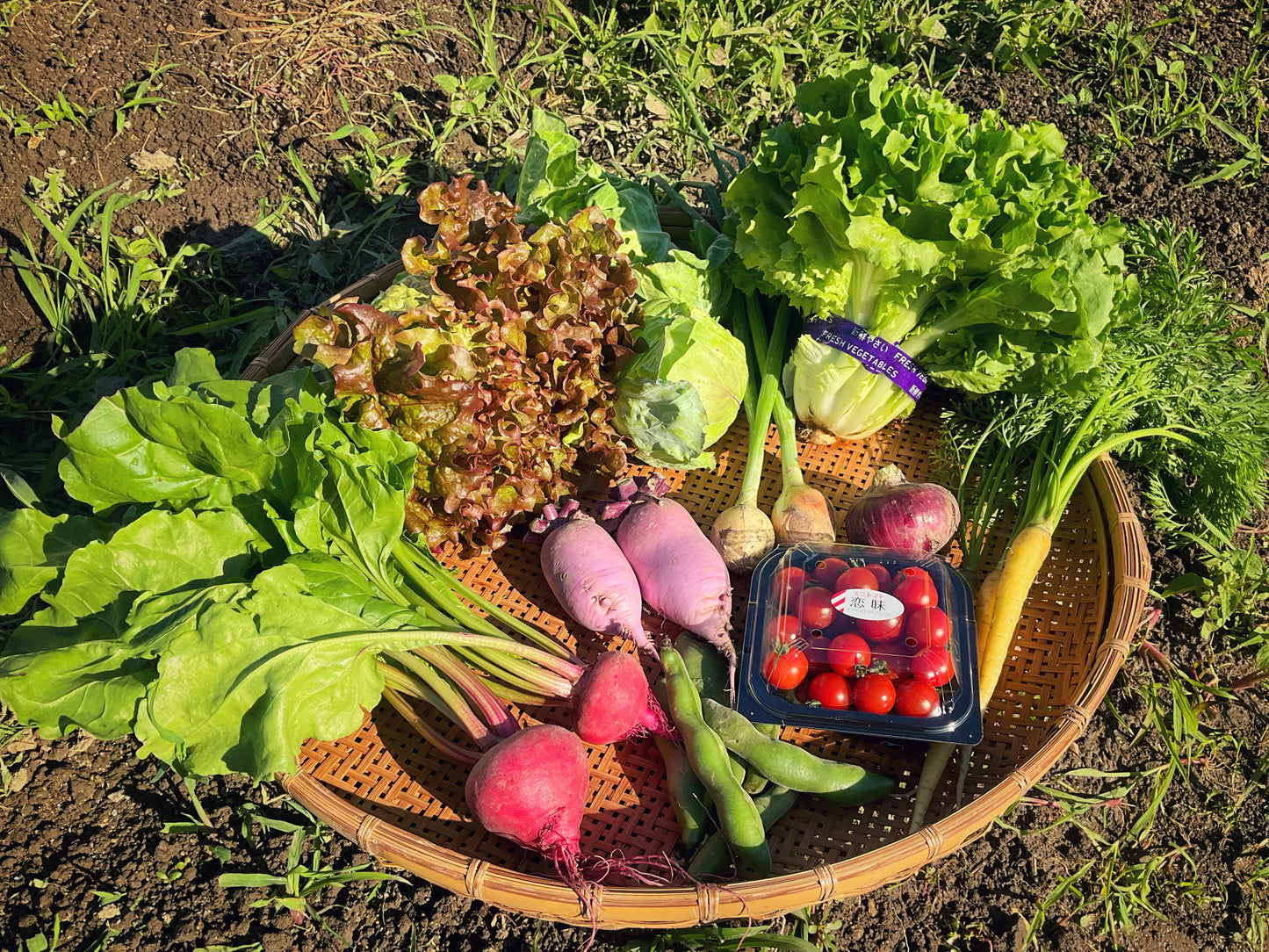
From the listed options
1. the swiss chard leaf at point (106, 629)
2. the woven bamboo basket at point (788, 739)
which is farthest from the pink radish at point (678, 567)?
the swiss chard leaf at point (106, 629)

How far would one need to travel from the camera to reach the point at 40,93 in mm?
3938

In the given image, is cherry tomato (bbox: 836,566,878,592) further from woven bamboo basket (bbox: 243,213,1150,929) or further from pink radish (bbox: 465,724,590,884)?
pink radish (bbox: 465,724,590,884)

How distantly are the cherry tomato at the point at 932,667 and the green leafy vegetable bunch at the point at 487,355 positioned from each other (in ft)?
3.49

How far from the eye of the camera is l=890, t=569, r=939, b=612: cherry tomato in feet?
8.18

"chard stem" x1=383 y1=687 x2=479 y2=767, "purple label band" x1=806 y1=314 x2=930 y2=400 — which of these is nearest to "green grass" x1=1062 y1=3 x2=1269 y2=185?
"purple label band" x1=806 y1=314 x2=930 y2=400

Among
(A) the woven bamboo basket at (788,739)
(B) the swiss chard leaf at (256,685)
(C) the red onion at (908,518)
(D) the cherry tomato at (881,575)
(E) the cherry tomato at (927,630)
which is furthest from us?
(C) the red onion at (908,518)

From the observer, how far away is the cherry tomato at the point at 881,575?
2.52 m

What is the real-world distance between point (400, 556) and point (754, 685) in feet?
3.23

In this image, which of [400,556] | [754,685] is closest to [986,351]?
[754,685]

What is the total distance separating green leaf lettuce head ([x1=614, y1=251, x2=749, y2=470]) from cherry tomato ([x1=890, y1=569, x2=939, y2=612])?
0.75 m

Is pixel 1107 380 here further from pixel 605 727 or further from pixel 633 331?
pixel 605 727

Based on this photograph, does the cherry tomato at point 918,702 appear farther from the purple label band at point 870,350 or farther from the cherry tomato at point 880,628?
the purple label band at point 870,350

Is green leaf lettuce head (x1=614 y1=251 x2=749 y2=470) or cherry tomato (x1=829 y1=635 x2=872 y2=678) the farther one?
green leaf lettuce head (x1=614 y1=251 x2=749 y2=470)

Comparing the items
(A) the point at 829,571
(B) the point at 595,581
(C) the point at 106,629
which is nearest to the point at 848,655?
(A) the point at 829,571
